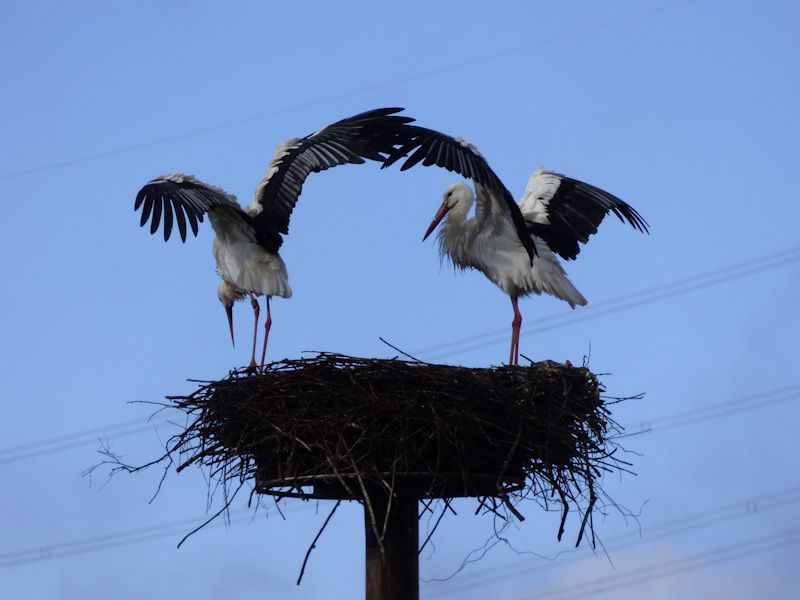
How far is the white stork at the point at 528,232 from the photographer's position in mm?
7715

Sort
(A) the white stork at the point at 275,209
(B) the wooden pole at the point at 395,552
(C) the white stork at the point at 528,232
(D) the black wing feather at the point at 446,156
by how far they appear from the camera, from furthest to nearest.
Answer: (A) the white stork at the point at 275,209 < (C) the white stork at the point at 528,232 < (D) the black wing feather at the point at 446,156 < (B) the wooden pole at the point at 395,552

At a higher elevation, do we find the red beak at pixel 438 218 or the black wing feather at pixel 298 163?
the black wing feather at pixel 298 163

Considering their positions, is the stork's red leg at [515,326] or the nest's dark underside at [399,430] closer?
the nest's dark underside at [399,430]

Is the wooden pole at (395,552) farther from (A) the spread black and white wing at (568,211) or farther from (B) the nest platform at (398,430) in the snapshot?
(A) the spread black and white wing at (568,211)

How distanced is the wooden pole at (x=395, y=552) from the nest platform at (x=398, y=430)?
0.33 feet

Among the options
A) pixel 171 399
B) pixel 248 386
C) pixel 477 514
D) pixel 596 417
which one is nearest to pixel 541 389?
pixel 596 417

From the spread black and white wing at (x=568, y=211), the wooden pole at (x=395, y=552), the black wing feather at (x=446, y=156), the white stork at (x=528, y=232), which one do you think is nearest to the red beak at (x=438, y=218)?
the white stork at (x=528, y=232)

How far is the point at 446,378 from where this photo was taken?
588 cm

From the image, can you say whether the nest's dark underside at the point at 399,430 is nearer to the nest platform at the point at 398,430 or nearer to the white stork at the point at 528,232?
the nest platform at the point at 398,430

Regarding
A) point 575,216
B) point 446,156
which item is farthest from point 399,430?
point 575,216

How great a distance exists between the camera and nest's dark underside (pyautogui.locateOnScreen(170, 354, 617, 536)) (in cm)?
562

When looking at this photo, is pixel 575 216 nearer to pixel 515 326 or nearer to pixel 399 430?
pixel 515 326

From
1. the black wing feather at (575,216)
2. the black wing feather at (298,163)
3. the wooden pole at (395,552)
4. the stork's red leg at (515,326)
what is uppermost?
the black wing feather at (298,163)

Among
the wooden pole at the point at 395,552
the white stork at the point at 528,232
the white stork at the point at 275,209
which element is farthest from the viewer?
the white stork at the point at 275,209
